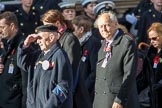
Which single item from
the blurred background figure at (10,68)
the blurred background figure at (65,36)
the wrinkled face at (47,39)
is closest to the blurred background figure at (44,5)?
the blurred background figure at (10,68)

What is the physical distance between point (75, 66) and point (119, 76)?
1.60 ft

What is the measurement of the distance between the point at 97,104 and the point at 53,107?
1217 mm

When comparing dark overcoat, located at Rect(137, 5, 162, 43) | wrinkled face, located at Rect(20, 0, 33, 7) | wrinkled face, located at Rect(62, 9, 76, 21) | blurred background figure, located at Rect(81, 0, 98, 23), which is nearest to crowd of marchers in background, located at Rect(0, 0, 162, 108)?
wrinkled face, located at Rect(62, 9, 76, 21)

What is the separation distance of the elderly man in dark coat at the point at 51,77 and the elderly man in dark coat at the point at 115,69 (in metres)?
0.78

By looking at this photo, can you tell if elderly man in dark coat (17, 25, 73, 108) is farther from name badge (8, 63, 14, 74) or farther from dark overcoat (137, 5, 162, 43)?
dark overcoat (137, 5, 162, 43)

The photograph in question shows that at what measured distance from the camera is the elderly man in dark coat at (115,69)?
6.05 m

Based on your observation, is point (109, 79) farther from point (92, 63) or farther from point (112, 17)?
point (92, 63)

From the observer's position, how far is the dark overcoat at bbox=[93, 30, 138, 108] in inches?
238

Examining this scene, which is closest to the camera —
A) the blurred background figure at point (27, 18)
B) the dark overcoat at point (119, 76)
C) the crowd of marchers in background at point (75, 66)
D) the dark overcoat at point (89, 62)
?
the crowd of marchers in background at point (75, 66)

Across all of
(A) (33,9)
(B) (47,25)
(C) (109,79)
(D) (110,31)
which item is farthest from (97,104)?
(A) (33,9)

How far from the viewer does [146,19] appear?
960cm

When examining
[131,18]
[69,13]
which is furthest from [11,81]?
[131,18]

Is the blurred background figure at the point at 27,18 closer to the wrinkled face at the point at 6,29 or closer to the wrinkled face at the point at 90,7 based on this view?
the wrinkled face at the point at 90,7

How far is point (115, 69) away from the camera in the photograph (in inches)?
243
